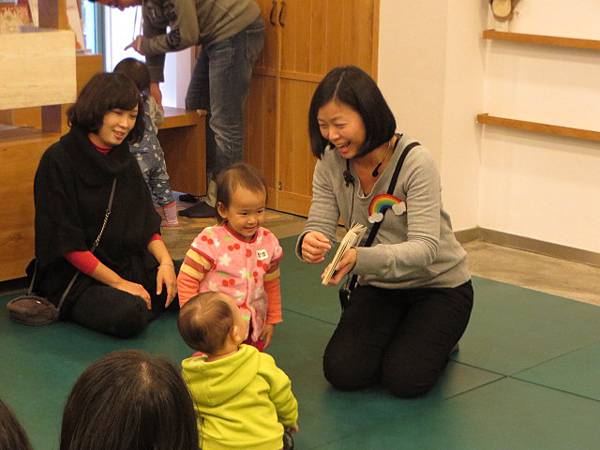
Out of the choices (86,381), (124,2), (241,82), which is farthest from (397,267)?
(124,2)

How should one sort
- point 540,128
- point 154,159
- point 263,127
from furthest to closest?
point 263,127 → point 154,159 → point 540,128

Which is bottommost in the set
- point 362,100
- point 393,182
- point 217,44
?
point 393,182

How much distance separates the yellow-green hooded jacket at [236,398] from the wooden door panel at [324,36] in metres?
2.73

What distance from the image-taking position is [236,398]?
99.4 inches

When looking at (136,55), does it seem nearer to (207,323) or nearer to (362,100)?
(362,100)

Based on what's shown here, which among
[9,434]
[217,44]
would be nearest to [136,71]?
[217,44]

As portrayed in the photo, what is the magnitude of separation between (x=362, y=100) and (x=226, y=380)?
0.98 metres

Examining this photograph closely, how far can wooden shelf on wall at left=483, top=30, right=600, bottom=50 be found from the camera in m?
4.57

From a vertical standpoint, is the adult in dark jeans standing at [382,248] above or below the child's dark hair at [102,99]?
below

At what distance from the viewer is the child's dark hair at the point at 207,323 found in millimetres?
2500

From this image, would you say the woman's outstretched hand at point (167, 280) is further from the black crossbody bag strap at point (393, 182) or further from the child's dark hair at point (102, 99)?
the black crossbody bag strap at point (393, 182)

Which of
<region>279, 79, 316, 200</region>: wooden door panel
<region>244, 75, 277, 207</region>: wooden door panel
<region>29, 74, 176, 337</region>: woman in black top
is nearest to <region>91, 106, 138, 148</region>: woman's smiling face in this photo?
<region>29, 74, 176, 337</region>: woman in black top

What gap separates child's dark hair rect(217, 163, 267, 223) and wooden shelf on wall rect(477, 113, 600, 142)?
2.07 metres

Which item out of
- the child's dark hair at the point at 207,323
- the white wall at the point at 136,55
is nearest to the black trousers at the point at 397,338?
the child's dark hair at the point at 207,323
